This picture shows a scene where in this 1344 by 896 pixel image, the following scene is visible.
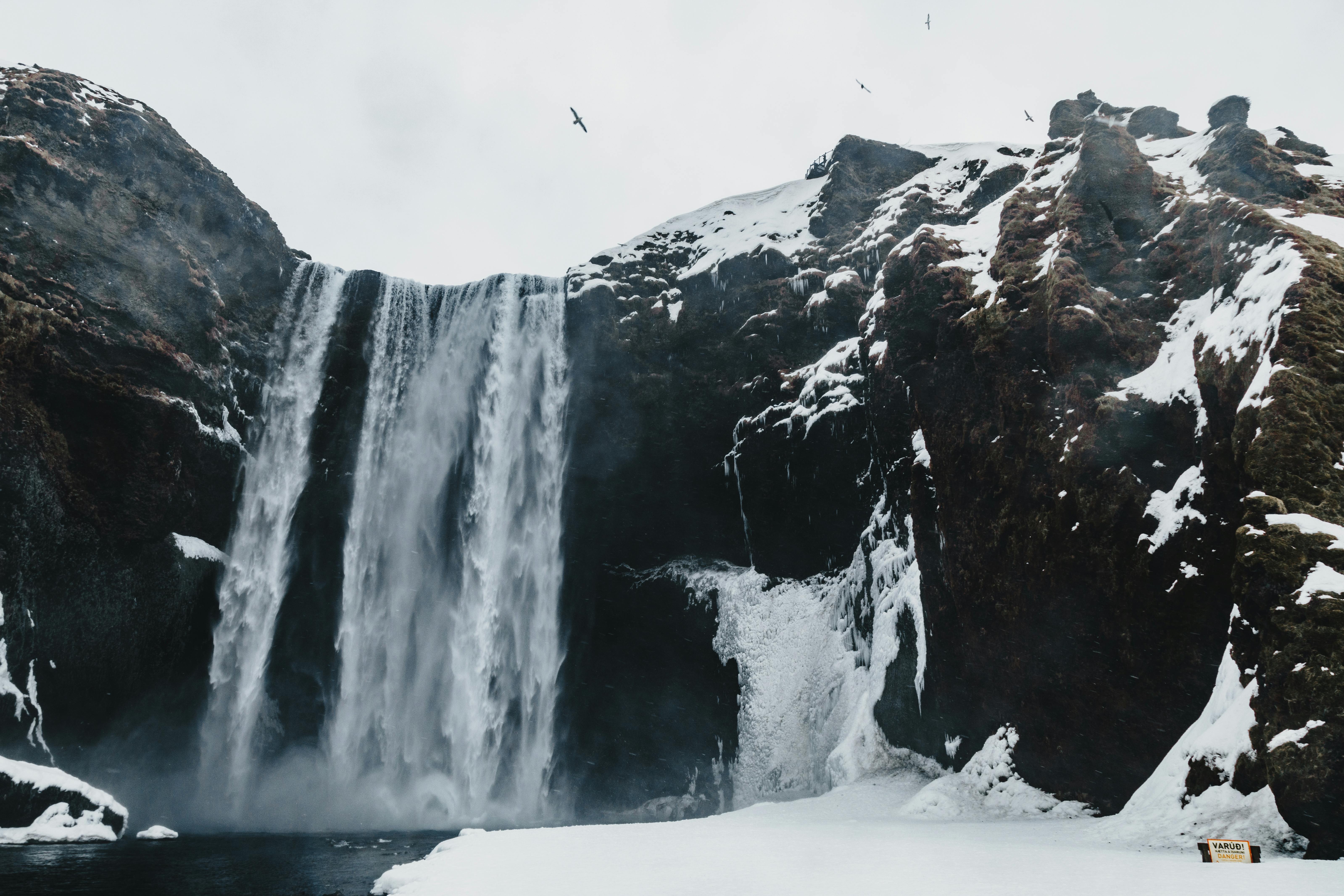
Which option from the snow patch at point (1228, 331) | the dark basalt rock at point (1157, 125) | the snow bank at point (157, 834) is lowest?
the snow bank at point (157, 834)

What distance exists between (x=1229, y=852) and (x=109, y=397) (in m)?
27.7

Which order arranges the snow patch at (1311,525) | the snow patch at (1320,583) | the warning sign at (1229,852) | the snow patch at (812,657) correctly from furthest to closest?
1. the snow patch at (812,657)
2. the snow patch at (1311,525)
3. the snow patch at (1320,583)
4. the warning sign at (1229,852)

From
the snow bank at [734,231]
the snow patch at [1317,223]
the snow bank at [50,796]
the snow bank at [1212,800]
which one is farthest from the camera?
the snow bank at [734,231]

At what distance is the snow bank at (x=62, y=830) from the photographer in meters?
18.0

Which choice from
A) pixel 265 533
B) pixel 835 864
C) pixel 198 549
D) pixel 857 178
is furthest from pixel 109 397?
pixel 857 178

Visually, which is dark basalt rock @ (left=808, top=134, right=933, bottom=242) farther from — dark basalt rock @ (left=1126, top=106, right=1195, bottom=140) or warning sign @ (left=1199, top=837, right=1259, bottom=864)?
warning sign @ (left=1199, top=837, right=1259, bottom=864)

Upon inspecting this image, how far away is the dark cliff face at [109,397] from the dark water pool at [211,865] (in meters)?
6.35

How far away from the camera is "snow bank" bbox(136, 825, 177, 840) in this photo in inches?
800

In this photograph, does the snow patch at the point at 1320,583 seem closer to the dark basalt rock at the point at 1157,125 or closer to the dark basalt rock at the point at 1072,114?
the dark basalt rock at the point at 1157,125

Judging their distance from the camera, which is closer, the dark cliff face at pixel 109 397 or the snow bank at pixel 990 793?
the snow bank at pixel 990 793

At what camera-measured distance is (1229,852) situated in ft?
28.1

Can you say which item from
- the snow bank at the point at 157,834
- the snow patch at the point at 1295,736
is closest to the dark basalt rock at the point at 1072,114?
the snow patch at the point at 1295,736

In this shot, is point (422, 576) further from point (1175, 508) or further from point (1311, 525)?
point (1311, 525)

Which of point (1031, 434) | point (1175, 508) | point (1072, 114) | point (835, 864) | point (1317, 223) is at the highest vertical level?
point (1072, 114)
